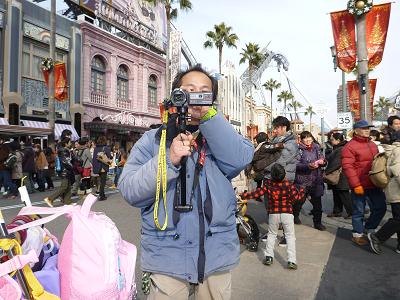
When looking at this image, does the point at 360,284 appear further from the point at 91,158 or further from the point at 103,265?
the point at 91,158

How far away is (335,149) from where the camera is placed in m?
7.10

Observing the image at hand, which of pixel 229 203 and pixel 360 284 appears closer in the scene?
pixel 229 203

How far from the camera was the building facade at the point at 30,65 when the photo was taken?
1920cm

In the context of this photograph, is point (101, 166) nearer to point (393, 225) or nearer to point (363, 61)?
point (363, 61)

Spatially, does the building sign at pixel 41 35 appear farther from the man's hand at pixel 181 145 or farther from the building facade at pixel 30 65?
the man's hand at pixel 181 145

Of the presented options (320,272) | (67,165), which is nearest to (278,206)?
(320,272)

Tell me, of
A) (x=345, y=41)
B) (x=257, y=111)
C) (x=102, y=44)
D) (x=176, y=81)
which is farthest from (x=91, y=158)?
(x=257, y=111)

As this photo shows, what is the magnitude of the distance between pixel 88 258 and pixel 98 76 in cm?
2689

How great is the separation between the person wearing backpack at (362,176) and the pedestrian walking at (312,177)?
0.86m

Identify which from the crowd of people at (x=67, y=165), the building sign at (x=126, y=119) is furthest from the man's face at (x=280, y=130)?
the building sign at (x=126, y=119)

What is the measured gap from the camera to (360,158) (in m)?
5.17

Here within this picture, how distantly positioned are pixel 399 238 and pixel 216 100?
4.25m

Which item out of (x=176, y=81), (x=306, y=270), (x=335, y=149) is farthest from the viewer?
(x=335, y=149)

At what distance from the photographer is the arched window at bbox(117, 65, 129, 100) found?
2844 cm
